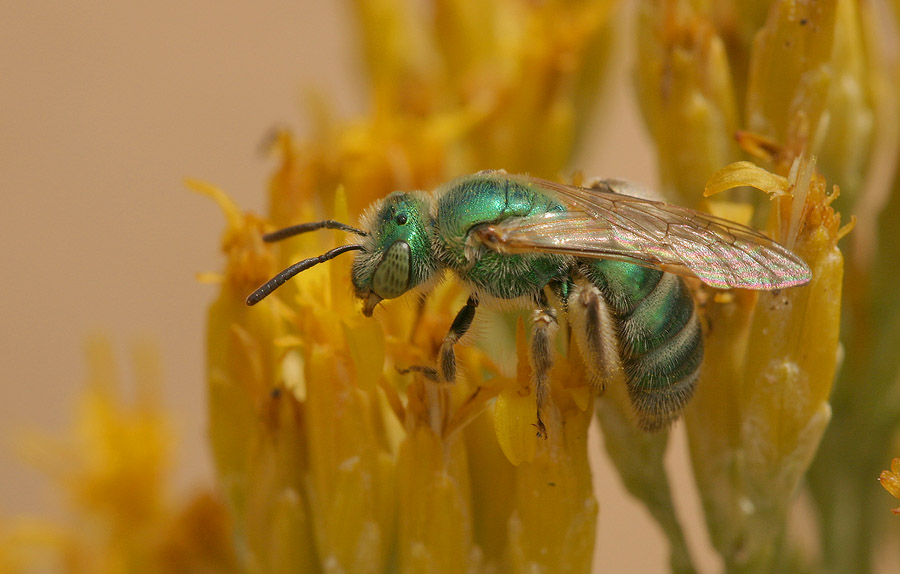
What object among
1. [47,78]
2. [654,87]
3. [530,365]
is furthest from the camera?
[47,78]

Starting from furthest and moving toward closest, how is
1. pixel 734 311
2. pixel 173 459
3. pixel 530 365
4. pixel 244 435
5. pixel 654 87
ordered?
pixel 173 459 → pixel 654 87 → pixel 244 435 → pixel 734 311 → pixel 530 365

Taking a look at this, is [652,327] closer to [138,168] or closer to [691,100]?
[691,100]

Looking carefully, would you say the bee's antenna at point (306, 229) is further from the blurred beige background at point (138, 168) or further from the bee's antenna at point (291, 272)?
the blurred beige background at point (138, 168)

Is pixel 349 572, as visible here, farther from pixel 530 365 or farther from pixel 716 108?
pixel 716 108

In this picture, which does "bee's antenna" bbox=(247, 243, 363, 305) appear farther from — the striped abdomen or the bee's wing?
the striped abdomen

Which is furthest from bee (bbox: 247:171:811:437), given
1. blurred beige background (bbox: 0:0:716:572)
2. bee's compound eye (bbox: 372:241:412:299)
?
blurred beige background (bbox: 0:0:716:572)

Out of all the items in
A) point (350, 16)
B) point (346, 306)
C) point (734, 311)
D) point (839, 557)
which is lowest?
point (839, 557)

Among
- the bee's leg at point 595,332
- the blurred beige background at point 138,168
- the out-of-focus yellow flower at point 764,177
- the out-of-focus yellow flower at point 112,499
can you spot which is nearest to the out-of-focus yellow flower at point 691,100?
the out-of-focus yellow flower at point 764,177

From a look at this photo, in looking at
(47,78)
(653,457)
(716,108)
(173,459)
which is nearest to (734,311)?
(653,457)
